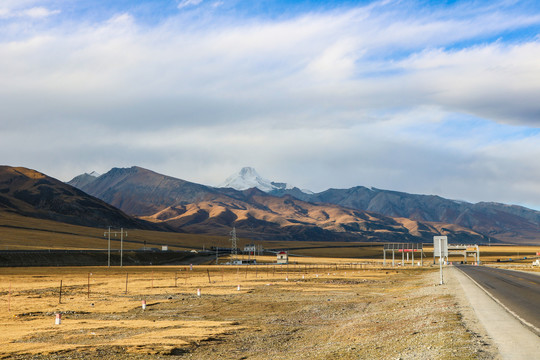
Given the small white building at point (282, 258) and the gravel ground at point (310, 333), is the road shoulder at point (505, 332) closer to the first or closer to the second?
the gravel ground at point (310, 333)

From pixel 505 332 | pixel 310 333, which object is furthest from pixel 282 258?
pixel 505 332

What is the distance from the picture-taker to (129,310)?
33.8 meters

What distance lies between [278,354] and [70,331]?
436 inches

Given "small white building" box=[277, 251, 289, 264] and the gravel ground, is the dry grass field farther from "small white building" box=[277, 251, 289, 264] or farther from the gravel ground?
"small white building" box=[277, 251, 289, 264]

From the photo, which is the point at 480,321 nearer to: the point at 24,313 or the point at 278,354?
the point at 278,354

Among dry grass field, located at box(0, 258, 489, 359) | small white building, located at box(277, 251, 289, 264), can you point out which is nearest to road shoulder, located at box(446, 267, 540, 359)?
dry grass field, located at box(0, 258, 489, 359)

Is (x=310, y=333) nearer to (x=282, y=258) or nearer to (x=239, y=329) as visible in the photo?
(x=239, y=329)

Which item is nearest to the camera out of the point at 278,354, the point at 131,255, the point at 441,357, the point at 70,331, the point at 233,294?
the point at 441,357

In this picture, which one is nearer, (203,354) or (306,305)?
(203,354)

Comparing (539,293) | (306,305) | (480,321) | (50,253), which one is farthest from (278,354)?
(50,253)

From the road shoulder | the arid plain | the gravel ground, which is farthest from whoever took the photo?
the arid plain

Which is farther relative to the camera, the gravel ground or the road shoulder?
the gravel ground

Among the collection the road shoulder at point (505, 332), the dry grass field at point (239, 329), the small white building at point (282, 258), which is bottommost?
the small white building at point (282, 258)

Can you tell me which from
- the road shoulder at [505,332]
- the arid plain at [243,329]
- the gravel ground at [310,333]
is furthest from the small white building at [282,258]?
the road shoulder at [505,332]
